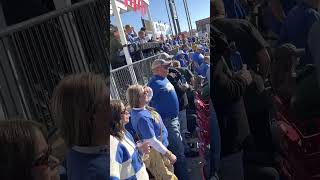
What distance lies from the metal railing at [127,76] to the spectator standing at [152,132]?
0.02 metres

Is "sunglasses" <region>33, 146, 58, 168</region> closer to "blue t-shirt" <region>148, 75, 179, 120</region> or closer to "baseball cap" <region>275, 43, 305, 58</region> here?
"blue t-shirt" <region>148, 75, 179, 120</region>

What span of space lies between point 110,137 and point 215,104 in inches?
15.7

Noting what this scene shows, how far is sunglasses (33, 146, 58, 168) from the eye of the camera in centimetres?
154

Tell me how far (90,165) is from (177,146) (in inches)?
11.9

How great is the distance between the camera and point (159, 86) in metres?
1.17

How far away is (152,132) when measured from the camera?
1.37m

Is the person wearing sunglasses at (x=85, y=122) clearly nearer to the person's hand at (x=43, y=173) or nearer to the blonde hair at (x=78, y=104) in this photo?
the blonde hair at (x=78, y=104)

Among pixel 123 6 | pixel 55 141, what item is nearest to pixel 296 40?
pixel 123 6

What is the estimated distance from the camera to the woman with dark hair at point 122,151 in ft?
4.14

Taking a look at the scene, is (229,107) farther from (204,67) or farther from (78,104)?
(78,104)

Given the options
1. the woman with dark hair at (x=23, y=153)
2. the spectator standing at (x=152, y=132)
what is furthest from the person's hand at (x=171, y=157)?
the woman with dark hair at (x=23, y=153)

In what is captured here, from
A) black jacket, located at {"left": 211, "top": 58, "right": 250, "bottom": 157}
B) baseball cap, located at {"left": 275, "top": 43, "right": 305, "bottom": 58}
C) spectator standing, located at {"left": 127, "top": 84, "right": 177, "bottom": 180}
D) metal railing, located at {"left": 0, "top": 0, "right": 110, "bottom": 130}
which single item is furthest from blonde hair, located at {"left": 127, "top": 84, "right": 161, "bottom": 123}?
metal railing, located at {"left": 0, "top": 0, "right": 110, "bottom": 130}

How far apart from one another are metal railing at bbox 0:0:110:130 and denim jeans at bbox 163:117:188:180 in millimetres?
1654

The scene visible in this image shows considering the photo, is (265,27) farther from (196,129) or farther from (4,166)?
(4,166)
